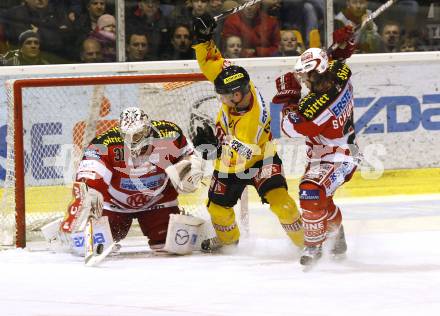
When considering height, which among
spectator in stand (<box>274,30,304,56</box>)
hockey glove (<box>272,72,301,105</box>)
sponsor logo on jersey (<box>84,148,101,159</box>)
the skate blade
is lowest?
the skate blade

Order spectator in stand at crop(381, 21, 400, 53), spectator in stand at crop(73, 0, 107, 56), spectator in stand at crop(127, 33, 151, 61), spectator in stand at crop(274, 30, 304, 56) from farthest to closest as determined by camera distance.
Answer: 1. spectator in stand at crop(381, 21, 400, 53)
2. spectator in stand at crop(274, 30, 304, 56)
3. spectator in stand at crop(127, 33, 151, 61)
4. spectator in stand at crop(73, 0, 107, 56)

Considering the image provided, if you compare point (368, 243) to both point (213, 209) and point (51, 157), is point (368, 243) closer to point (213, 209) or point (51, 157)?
point (213, 209)

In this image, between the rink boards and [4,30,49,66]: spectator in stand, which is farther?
the rink boards

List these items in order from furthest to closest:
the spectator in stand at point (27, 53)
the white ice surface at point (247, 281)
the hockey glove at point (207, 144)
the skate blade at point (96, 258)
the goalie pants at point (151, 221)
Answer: the spectator in stand at point (27, 53) → the goalie pants at point (151, 221) → the hockey glove at point (207, 144) → the skate blade at point (96, 258) → the white ice surface at point (247, 281)

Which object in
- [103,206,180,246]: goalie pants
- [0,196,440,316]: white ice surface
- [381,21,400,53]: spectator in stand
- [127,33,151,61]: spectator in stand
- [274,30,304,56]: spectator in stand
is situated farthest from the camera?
[381,21,400,53]: spectator in stand

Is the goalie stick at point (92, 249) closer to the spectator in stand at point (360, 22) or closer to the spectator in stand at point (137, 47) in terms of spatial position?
the spectator in stand at point (137, 47)

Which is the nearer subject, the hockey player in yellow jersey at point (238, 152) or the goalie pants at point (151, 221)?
the hockey player in yellow jersey at point (238, 152)

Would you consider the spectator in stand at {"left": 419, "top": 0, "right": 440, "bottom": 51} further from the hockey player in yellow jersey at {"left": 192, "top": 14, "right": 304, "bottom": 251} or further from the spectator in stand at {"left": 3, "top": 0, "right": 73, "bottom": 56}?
the hockey player in yellow jersey at {"left": 192, "top": 14, "right": 304, "bottom": 251}

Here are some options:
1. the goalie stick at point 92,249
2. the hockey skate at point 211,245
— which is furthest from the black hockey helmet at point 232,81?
the goalie stick at point 92,249

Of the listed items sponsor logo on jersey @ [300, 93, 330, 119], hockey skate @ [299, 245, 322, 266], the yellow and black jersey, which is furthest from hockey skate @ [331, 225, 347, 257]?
sponsor logo on jersey @ [300, 93, 330, 119]

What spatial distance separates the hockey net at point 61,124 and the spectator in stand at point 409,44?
2356mm

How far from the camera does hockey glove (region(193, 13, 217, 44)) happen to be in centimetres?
545

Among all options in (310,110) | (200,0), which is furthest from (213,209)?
(200,0)

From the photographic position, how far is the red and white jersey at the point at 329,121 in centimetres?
500
